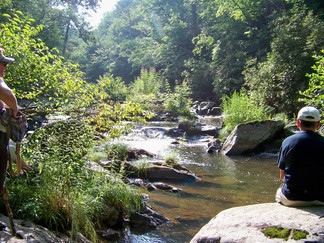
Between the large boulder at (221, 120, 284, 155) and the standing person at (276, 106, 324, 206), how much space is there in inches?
364

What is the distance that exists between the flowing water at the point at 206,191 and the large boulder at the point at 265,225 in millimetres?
1948

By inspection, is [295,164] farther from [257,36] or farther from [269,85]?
[257,36]

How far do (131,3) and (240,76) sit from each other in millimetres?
60724

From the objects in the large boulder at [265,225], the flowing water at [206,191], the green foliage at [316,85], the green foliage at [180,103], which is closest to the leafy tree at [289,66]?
the green foliage at [180,103]

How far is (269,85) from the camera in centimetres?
1738

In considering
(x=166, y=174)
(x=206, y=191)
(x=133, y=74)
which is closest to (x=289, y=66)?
(x=166, y=174)

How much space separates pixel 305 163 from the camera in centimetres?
371

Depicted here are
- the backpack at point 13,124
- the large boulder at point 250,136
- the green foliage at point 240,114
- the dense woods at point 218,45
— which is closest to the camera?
the backpack at point 13,124

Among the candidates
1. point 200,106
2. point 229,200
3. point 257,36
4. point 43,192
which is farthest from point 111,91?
point 43,192

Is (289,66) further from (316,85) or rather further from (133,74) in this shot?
(133,74)

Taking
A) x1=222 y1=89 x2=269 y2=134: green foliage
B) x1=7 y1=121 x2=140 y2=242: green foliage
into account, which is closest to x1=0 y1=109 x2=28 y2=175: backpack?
x1=7 y1=121 x2=140 y2=242: green foliage

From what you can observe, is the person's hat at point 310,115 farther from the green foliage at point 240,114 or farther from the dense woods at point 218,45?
the green foliage at point 240,114

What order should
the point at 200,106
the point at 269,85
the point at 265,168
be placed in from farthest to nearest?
the point at 200,106
the point at 269,85
the point at 265,168

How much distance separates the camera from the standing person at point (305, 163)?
12.1ft
